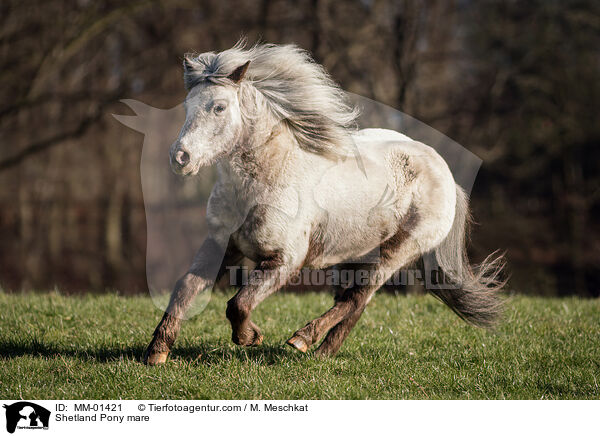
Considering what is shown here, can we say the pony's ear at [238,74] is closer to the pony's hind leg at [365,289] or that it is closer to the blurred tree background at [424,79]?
the pony's hind leg at [365,289]

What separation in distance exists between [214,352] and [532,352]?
2621mm

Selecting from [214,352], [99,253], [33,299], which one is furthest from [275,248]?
[99,253]

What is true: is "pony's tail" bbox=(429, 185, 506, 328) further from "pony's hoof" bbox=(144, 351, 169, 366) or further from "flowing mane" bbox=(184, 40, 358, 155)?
"pony's hoof" bbox=(144, 351, 169, 366)

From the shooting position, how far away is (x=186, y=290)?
14.5ft

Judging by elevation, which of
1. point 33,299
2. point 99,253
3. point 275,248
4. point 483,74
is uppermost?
point 483,74

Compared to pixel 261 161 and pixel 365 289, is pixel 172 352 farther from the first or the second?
pixel 261 161

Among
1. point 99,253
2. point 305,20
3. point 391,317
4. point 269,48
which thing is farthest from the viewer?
point 99,253

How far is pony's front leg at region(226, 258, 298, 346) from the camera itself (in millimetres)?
4301

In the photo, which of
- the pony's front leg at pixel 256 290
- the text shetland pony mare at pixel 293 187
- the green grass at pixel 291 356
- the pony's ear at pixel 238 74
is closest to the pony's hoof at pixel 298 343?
the text shetland pony mare at pixel 293 187

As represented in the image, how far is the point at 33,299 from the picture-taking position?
6.89 m

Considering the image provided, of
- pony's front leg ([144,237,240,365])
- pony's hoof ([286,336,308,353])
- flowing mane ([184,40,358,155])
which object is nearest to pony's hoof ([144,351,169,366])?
pony's front leg ([144,237,240,365])
